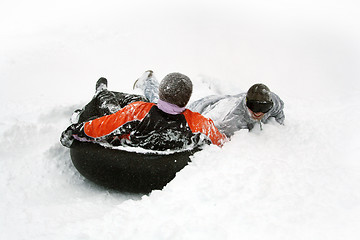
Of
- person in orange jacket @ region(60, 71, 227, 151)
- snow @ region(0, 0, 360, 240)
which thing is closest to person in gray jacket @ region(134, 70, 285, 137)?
snow @ region(0, 0, 360, 240)

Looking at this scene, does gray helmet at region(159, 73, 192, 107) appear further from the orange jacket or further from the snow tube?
the snow tube

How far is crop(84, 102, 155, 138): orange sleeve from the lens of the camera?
189cm

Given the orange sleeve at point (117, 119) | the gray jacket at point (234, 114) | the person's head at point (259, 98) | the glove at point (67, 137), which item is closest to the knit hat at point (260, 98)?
the person's head at point (259, 98)

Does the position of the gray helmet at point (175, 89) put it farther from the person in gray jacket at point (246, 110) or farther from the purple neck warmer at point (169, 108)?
the person in gray jacket at point (246, 110)

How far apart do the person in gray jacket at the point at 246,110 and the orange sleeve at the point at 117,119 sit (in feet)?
2.26

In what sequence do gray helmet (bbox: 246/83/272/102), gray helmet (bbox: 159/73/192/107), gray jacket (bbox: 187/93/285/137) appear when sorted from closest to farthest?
gray helmet (bbox: 159/73/192/107) < gray helmet (bbox: 246/83/272/102) < gray jacket (bbox: 187/93/285/137)

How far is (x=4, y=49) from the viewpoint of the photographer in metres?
3.80

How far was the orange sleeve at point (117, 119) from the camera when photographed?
1893 mm

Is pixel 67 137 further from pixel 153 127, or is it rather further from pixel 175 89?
pixel 175 89

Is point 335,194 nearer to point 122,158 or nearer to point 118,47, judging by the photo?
point 122,158

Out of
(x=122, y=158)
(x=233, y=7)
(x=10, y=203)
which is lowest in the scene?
(x=10, y=203)

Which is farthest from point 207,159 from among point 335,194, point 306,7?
point 306,7

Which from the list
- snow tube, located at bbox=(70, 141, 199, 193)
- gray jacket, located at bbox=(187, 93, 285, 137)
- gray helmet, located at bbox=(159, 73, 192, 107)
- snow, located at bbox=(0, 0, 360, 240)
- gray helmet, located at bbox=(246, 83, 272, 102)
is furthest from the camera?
gray jacket, located at bbox=(187, 93, 285, 137)

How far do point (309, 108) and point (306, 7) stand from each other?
345cm
